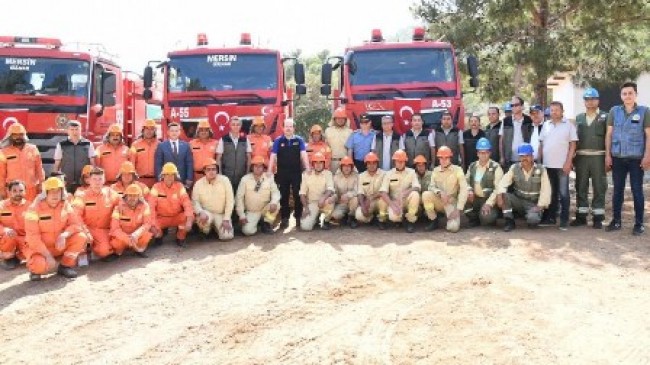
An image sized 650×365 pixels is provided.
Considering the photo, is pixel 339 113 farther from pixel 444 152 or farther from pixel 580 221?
pixel 580 221

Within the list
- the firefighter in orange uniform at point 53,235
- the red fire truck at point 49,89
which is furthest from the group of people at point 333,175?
the red fire truck at point 49,89

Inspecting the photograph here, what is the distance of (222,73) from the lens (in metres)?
9.53

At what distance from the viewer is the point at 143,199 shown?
7.67 m

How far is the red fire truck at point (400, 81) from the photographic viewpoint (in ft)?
31.3

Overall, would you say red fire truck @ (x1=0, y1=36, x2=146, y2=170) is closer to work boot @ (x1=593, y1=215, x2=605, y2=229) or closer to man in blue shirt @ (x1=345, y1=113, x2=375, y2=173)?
man in blue shirt @ (x1=345, y1=113, x2=375, y2=173)

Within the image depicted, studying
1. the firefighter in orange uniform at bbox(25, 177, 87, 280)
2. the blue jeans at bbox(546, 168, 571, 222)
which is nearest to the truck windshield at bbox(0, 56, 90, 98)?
the firefighter in orange uniform at bbox(25, 177, 87, 280)

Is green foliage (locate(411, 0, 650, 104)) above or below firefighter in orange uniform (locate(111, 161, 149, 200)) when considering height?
above

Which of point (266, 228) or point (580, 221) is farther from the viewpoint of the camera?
point (266, 228)

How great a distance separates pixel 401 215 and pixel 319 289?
114 inches

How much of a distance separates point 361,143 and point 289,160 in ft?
3.51

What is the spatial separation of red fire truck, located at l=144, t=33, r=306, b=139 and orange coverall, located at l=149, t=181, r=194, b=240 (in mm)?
1552

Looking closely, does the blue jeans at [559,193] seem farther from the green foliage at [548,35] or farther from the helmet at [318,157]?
the green foliage at [548,35]

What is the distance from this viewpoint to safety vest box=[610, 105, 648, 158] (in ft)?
25.6

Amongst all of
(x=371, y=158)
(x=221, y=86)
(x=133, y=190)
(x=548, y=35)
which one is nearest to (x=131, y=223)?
(x=133, y=190)
